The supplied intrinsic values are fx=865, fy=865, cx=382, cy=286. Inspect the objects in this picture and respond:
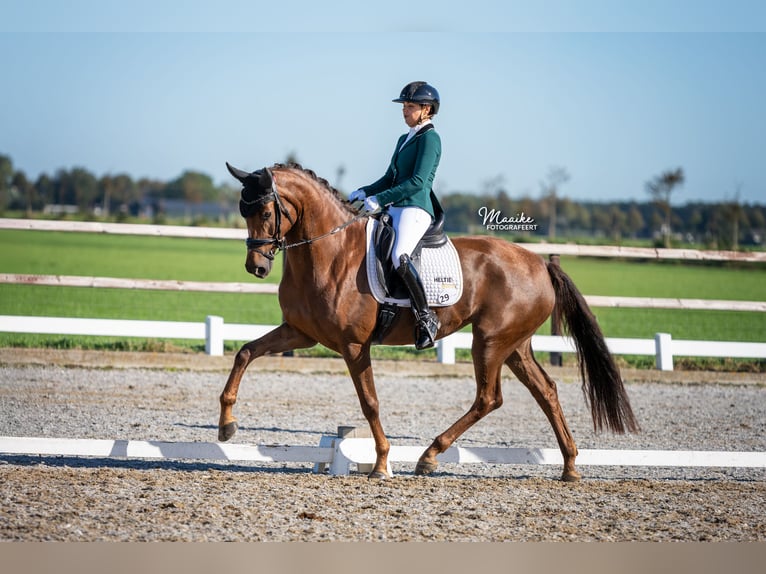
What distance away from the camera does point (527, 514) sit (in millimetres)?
5012

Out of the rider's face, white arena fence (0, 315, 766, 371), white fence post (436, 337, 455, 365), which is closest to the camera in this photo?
A: the rider's face

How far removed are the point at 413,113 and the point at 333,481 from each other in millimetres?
2577

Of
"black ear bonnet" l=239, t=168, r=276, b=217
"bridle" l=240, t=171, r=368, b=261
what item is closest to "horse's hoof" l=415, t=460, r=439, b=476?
"bridle" l=240, t=171, r=368, b=261

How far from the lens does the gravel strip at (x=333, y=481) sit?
4.52 m

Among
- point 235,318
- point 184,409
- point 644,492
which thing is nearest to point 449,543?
point 644,492

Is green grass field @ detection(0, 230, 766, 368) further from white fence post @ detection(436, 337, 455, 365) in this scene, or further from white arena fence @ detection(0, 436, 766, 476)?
white arena fence @ detection(0, 436, 766, 476)

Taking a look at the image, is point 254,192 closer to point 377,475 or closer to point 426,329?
point 426,329

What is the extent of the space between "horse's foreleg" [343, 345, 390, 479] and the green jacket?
1.05 metres

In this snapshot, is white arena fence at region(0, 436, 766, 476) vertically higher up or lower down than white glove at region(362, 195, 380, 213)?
lower down

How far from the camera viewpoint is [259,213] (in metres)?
5.61

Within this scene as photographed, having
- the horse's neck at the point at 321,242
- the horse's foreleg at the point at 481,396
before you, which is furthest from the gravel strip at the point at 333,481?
the horse's neck at the point at 321,242

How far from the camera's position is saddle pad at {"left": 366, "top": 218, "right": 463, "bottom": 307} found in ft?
19.6

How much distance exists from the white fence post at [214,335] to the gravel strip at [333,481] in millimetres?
899

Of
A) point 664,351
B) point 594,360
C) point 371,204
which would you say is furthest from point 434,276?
point 664,351
